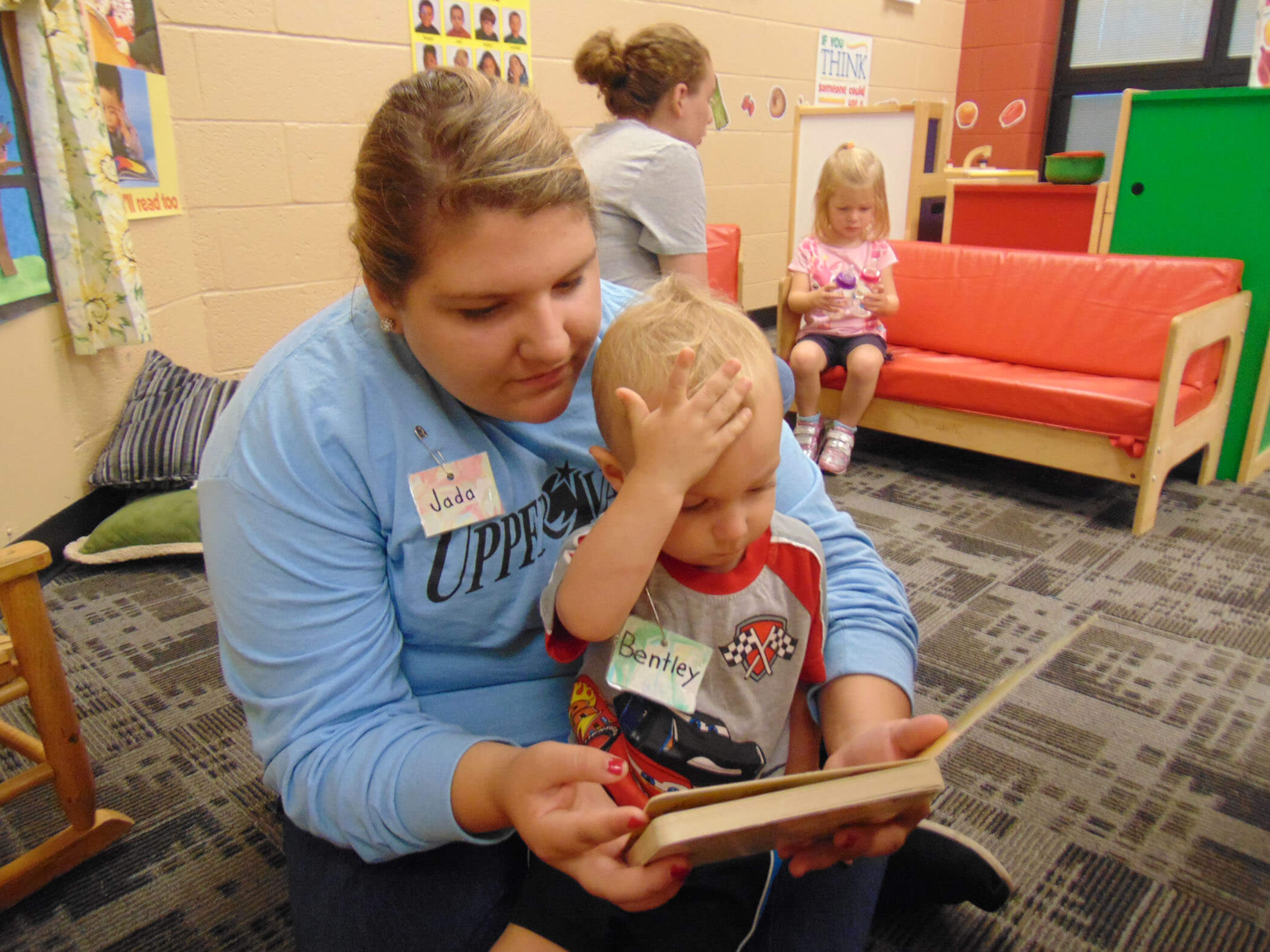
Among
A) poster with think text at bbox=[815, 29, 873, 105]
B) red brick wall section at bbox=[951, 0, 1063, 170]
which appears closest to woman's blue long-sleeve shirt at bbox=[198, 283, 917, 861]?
poster with think text at bbox=[815, 29, 873, 105]

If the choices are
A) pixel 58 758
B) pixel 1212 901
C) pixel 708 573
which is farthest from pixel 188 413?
pixel 1212 901

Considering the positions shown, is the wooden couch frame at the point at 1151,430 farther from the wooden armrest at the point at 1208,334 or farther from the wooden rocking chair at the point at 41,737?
the wooden rocking chair at the point at 41,737

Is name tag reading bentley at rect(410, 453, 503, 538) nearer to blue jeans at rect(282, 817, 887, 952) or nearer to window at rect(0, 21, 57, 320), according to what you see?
blue jeans at rect(282, 817, 887, 952)

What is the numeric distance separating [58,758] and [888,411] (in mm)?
2697

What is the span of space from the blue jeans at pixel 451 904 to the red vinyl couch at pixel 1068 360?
212 cm

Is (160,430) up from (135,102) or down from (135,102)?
down

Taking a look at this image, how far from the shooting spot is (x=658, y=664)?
0.90 metres

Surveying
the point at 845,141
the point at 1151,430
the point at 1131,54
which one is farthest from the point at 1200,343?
the point at 1131,54

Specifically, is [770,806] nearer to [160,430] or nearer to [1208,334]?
[160,430]

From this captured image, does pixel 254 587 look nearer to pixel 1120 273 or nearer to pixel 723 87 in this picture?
pixel 1120 273

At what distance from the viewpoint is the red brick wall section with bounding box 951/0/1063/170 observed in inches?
229

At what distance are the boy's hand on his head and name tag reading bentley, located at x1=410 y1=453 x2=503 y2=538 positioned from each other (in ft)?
0.68

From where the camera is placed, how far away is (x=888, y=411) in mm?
3203

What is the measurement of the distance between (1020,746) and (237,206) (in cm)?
271
